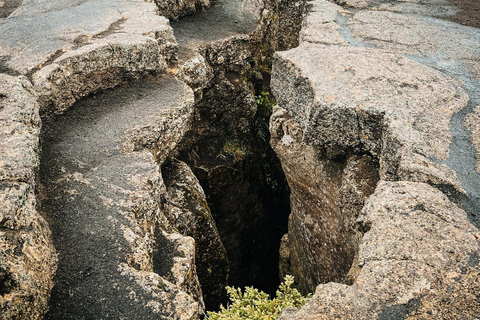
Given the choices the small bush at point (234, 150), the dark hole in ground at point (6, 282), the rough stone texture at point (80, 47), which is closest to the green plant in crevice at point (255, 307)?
the dark hole in ground at point (6, 282)

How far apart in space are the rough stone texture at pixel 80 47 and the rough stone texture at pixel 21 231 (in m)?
0.56

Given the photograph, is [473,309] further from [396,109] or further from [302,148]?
[302,148]

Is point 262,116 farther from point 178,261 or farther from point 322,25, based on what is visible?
point 178,261

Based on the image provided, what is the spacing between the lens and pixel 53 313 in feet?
5.31

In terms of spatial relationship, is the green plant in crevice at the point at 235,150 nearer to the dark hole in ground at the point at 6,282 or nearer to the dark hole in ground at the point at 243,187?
the dark hole in ground at the point at 243,187

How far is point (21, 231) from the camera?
166 cm

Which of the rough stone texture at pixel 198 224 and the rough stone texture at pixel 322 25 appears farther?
the rough stone texture at pixel 322 25

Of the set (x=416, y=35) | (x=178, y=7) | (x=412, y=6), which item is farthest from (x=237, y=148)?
(x=412, y=6)

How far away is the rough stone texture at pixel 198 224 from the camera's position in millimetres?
2862

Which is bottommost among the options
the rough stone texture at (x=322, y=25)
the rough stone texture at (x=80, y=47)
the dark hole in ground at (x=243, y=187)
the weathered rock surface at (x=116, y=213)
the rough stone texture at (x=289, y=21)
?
the dark hole in ground at (x=243, y=187)

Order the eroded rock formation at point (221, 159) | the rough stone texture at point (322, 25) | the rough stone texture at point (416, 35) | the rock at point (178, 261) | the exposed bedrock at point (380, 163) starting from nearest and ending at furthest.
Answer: the exposed bedrock at point (380, 163)
the eroded rock formation at point (221, 159)
the rock at point (178, 261)
the rough stone texture at point (416, 35)
the rough stone texture at point (322, 25)

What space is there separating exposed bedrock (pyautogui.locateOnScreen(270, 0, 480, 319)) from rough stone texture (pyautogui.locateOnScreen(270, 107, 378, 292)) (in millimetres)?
11

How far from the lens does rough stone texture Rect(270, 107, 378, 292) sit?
2.62 metres

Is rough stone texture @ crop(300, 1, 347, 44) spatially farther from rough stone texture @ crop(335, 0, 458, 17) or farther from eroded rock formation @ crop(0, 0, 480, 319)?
rough stone texture @ crop(335, 0, 458, 17)
